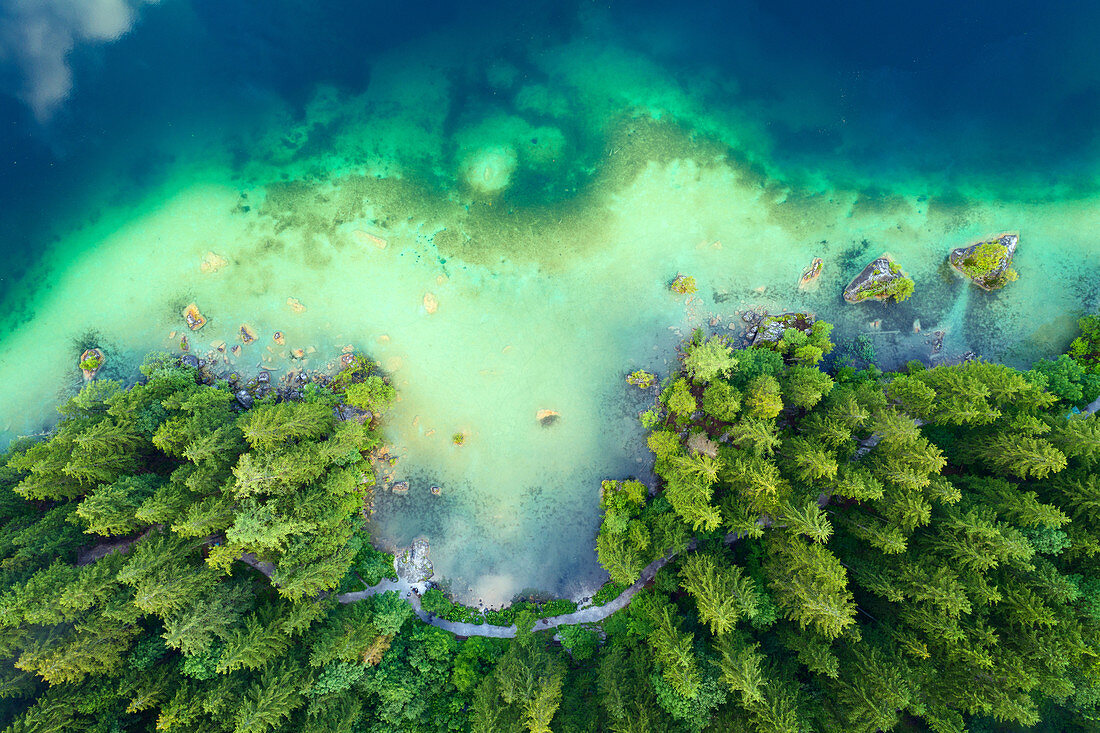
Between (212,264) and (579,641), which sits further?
(212,264)

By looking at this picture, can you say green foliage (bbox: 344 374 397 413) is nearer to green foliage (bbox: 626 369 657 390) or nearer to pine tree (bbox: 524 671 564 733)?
green foliage (bbox: 626 369 657 390)

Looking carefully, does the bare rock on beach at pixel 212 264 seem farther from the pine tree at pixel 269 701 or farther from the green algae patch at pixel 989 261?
the green algae patch at pixel 989 261

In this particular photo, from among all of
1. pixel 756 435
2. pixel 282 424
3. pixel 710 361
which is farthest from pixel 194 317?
pixel 756 435

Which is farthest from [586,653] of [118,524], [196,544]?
[118,524]

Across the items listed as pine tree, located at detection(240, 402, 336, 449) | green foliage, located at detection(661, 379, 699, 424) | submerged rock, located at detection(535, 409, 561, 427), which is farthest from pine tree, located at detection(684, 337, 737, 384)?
pine tree, located at detection(240, 402, 336, 449)

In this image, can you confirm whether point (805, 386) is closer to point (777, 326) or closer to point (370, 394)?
point (777, 326)

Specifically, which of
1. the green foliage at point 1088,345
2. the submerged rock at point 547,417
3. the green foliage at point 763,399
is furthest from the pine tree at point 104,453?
the green foliage at point 1088,345
